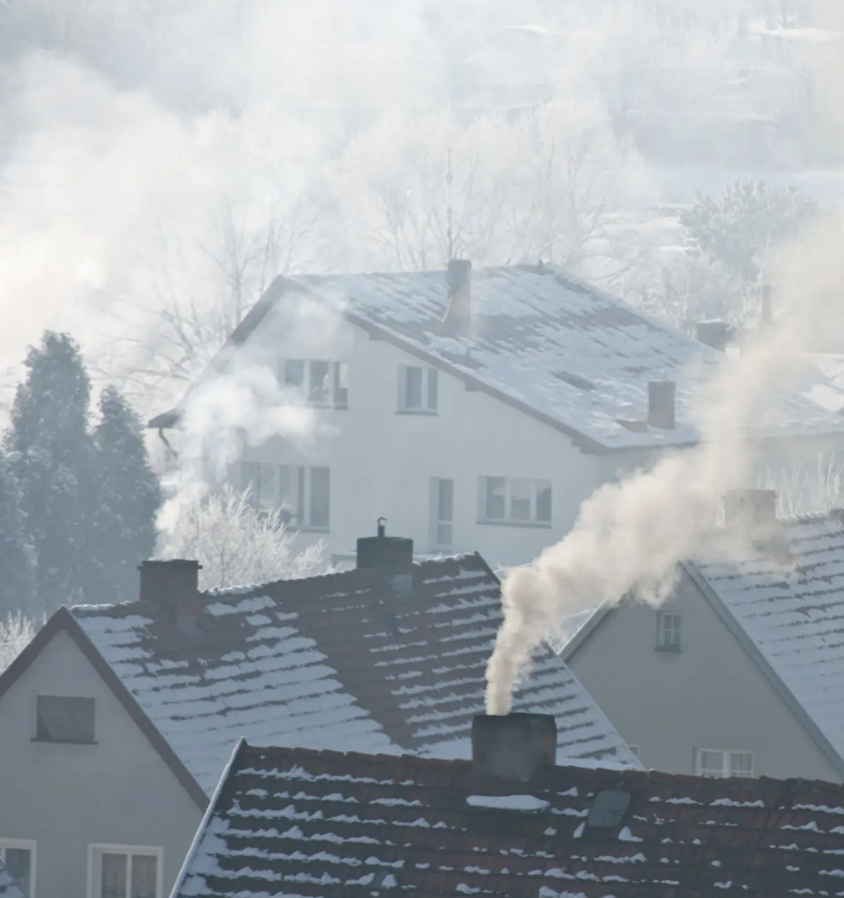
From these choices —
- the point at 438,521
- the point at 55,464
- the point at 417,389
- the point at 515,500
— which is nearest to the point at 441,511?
the point at 438,521

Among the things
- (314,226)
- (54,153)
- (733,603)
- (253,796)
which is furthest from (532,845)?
(54,153)

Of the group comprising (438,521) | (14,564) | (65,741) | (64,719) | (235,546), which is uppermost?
(438,521)

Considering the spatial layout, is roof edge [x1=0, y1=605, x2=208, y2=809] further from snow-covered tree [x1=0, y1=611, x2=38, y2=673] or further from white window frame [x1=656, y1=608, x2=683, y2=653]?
snow-covered tree [x1=0, y1=611, x2=38, y2=673]

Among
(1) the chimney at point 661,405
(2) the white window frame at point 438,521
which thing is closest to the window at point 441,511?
(2) the white window frame at point 438,521

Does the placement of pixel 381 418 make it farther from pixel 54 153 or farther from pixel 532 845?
pixel 54 153

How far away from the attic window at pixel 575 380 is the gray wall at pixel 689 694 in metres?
26.3

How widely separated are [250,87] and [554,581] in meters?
173

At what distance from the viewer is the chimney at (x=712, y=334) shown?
2539 inches

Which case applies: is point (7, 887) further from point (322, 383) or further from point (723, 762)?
point (322, 383)

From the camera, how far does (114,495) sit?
174 feet

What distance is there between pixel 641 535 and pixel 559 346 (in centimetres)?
3230

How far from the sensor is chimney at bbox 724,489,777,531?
29375mm

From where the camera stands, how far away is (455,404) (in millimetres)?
55969

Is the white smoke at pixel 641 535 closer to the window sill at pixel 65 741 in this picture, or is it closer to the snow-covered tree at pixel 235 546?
the window sill at pixel 65 741
